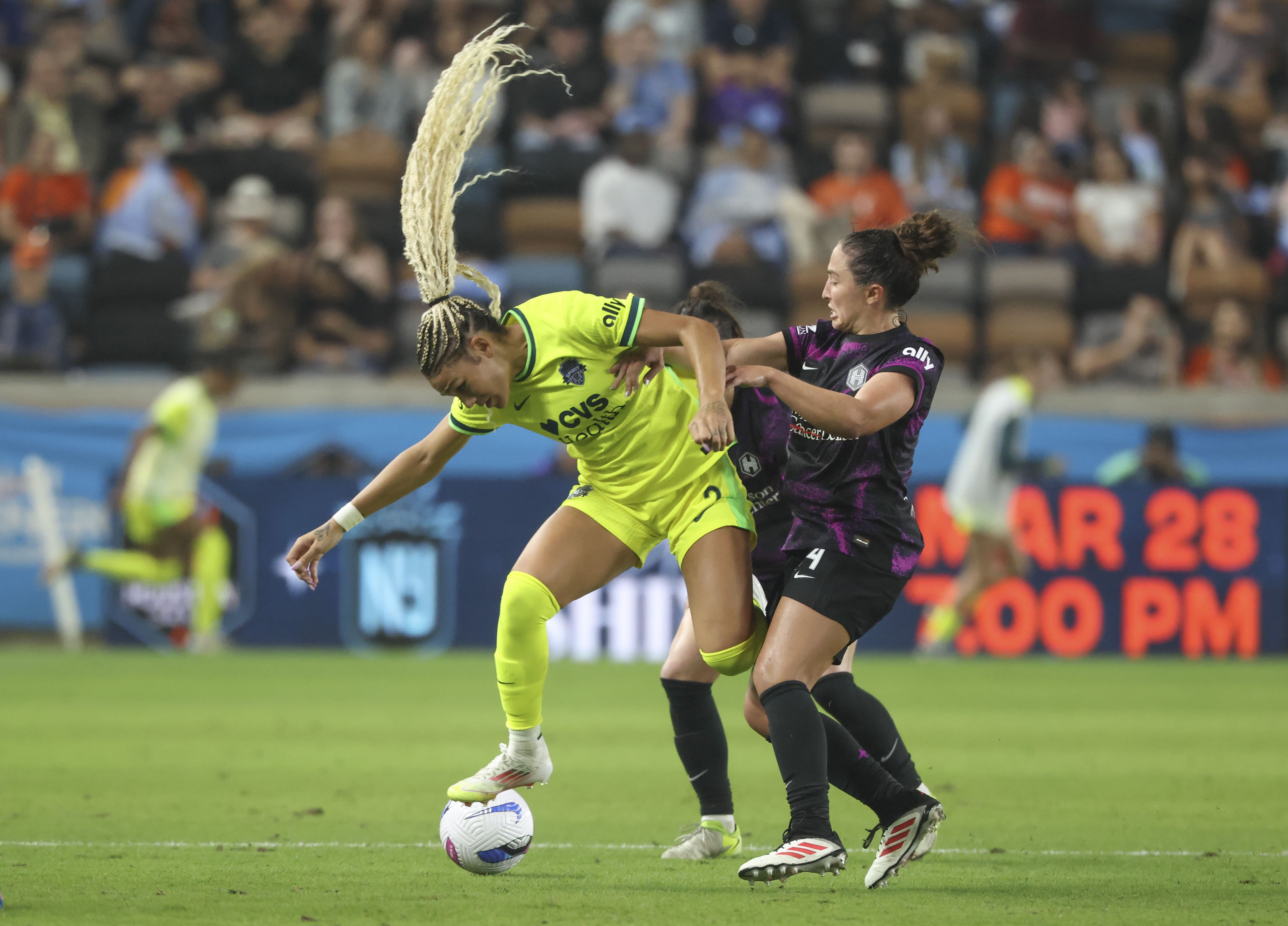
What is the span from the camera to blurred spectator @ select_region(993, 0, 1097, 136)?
17.5 m

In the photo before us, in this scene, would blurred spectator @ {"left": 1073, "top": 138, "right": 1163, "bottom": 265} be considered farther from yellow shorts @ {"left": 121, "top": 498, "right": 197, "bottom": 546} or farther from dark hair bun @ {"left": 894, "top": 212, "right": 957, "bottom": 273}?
dark hair bun @ {"left": 894, "top": 212, "right": 957, "bottom": 273}

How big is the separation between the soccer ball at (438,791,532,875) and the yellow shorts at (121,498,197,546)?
8.79m

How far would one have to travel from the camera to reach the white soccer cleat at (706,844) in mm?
5461

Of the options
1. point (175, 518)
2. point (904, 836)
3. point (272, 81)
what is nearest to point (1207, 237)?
point (272, 81)

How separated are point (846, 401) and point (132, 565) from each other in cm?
1014

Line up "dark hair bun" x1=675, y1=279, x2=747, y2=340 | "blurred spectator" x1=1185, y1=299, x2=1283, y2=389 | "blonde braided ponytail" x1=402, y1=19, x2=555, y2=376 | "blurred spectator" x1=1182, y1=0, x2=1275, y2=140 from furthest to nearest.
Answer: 1. "blurred spectator" x1=1182, y1=0, x2=1275, y2=140
2. "blurred spectator" x1=1185, y1=299, x2=1283, y2=389
3. "dark hair bun" x1=675, y1=279, x2=747, y2=340
4. "blonde braided ponytail" x1=402, y1=19, x2=555, y2=376

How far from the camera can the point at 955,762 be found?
316 inches

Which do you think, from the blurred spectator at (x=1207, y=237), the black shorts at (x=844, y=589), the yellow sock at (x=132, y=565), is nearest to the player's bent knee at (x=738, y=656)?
the black shorts at (x=844, y=589)

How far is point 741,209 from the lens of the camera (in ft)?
52.6

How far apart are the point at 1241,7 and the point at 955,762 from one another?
12556 millimetres

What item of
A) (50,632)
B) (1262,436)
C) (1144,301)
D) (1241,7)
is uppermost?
(1241,7)

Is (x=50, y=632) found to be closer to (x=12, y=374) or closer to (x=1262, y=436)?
(x=12, y=374)

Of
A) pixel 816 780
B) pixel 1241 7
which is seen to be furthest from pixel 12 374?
pixel 1241 7

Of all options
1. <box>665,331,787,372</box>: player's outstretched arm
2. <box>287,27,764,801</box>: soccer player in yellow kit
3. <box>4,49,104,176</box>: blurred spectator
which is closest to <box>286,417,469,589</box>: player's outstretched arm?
<box>287,27,764,801</box>: soccer player in yellow kit
